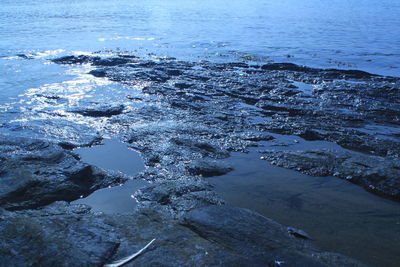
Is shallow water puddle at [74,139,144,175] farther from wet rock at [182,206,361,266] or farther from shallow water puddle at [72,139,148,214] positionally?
wet rock at [182,206,361,266]

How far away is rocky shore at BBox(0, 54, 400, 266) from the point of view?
3186mm

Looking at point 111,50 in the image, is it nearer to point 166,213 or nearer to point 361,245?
point 166,213

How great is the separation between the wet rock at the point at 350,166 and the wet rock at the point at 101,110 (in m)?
3.78

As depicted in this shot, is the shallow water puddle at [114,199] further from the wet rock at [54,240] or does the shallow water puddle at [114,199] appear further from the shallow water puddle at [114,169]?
the wet rock at [54,240]

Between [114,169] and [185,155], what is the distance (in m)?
1.16

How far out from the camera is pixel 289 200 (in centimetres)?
468

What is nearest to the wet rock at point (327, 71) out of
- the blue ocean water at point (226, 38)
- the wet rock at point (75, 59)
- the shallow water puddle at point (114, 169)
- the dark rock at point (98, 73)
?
the blue ocean water at point (226, 38)

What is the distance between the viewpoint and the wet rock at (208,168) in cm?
521

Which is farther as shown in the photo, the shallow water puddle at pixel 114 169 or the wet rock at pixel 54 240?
the shallow water puddle at pixel 114 169

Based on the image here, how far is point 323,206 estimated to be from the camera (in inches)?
179

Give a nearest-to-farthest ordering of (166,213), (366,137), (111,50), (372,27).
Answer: (166,213) → (366,137) → (111,50) → (372,27)

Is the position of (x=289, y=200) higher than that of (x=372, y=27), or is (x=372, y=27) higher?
(x=372, y=27)

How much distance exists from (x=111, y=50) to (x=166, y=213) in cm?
1398

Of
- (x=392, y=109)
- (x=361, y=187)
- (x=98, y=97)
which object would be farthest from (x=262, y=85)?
(x=361, y=187)
